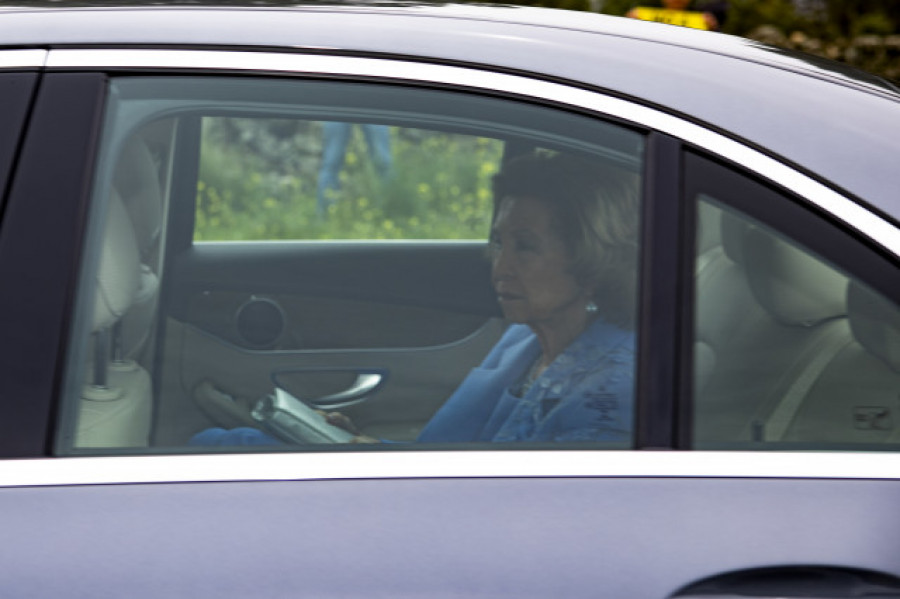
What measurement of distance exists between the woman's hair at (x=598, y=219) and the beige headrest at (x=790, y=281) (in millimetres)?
155

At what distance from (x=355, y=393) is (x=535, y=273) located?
305 mm

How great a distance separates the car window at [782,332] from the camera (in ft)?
5.31

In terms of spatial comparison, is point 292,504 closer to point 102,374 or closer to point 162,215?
point 102,374

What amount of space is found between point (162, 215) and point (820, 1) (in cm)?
869

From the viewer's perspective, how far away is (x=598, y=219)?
171 cm

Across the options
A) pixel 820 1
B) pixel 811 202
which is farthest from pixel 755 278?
pixel 820 1

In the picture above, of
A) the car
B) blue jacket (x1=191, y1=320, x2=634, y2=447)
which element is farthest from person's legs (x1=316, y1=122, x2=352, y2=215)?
blue jacket (x1=191, y1=320, x2=634, y2=447)

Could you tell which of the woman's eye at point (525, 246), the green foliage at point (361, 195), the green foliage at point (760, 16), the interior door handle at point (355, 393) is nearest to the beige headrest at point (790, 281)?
the woman's eye at point (525, 246)

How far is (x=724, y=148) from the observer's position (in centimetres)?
163

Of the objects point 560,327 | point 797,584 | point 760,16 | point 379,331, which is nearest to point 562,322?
point 560,327

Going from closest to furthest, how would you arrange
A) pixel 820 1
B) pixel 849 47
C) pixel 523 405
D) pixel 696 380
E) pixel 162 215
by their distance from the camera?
pixel 696 380, pixel 523 405, pixel 162 215, pixel 849 47, pixel 820 1

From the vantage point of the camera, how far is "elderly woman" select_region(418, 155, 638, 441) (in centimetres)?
167

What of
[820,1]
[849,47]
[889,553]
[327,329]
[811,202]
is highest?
[820,1]

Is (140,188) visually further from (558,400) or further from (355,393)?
(558,400)
